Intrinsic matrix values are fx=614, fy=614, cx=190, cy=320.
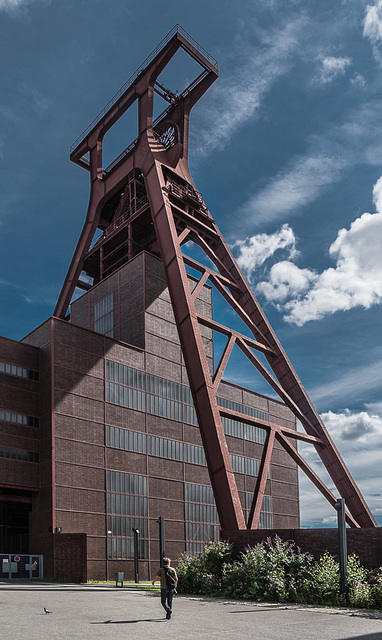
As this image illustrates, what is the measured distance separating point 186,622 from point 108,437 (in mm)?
27886

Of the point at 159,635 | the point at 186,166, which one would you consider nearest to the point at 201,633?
the point at 159,635

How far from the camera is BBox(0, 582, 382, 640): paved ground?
10867mm

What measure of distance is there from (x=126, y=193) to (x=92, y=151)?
4115mm

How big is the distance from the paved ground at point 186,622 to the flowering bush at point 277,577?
1.04 metres

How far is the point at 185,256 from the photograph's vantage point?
30.8m

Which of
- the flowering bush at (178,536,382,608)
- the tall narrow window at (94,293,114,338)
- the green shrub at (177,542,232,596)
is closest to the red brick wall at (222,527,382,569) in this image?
the flowering bush at (178,536,382,608)

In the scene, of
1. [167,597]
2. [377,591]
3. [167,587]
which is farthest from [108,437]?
[377,591]

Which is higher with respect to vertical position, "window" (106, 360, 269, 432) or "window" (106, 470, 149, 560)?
"window" (106, 360, 269, 432)

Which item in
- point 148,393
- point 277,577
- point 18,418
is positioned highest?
point 148,393

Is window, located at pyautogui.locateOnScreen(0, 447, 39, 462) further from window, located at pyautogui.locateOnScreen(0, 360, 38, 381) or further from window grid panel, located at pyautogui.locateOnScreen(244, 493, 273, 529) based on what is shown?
window grid panel, located at pyautogui.locateOnScreen(244, 493, 273, 529)

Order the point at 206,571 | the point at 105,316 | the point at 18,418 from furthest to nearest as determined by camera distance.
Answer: the point at 105,316 → the point at 18,418 → the point at 206,571

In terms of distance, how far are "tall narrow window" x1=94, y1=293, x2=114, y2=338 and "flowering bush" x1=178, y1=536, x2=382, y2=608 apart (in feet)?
96.2

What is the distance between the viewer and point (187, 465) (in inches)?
1810

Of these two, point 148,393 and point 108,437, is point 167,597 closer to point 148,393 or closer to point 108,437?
point 108,437
